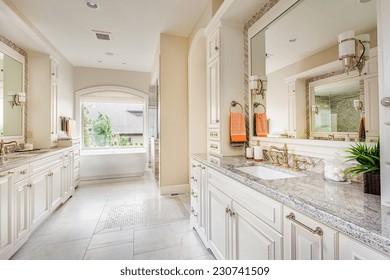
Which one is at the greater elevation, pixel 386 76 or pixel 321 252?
pixel 386 76

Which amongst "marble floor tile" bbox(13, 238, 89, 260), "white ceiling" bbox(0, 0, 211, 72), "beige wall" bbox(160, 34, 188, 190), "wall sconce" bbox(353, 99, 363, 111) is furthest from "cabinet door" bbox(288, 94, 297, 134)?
"marble floor tile" bbox(13, 238, 89, 260)

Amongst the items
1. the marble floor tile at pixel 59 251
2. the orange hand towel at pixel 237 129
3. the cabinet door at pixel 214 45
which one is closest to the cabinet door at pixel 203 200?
the orange hand towel at pixel 237 129

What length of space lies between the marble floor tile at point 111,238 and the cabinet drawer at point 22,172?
3.17 ft

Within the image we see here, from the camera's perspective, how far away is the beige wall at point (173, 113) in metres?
3.45

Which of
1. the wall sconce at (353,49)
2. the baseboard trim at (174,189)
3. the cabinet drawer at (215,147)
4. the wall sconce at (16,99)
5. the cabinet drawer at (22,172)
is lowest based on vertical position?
the baseboard trim at (174,189)

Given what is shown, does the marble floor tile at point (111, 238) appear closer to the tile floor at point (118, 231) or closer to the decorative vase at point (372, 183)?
the tile floor at point (118, 231)

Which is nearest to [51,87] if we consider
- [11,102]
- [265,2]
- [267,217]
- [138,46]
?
[11,102]

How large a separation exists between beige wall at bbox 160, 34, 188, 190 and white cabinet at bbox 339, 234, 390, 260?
3011 millimetres

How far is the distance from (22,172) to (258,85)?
2630 millimetres

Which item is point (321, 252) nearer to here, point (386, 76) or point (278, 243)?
point (278, 243)

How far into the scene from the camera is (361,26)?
1127mm

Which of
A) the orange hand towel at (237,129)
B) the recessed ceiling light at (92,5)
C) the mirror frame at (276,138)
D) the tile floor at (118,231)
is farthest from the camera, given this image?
the recessed ceiling light at (92,5)
